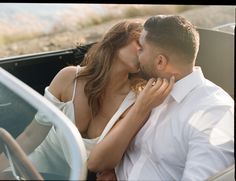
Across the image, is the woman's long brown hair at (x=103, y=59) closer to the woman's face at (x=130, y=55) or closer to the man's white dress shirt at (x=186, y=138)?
the woman's face at (x=130, y=55)

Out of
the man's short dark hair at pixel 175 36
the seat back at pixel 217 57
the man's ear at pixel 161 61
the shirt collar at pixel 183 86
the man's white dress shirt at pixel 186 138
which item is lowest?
the seat back at pixel 217 57

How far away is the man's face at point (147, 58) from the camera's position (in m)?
1.57

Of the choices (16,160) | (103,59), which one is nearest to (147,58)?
(103,59)

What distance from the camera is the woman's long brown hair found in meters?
1.78

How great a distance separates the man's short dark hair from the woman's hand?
0.37ft

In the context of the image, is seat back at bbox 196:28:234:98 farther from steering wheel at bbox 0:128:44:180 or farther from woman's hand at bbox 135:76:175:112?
steering wheel at bbox 0:128:44:180

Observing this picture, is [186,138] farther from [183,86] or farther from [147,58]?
[147,58]

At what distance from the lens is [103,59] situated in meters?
1.81

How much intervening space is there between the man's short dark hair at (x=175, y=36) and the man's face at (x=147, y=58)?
0.03m

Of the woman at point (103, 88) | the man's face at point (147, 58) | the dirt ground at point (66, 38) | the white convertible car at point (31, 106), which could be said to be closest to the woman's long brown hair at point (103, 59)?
the woman at point (103, 88)

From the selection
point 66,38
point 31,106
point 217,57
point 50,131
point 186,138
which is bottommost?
point 66,38

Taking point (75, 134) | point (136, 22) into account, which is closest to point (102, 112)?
point (136, 22)

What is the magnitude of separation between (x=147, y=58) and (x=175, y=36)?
5.2 inches

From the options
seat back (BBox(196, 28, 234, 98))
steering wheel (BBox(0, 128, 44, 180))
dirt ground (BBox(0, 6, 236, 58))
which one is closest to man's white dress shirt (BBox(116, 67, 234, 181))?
steering wheel (BBox(0, 128, 44, 180))
